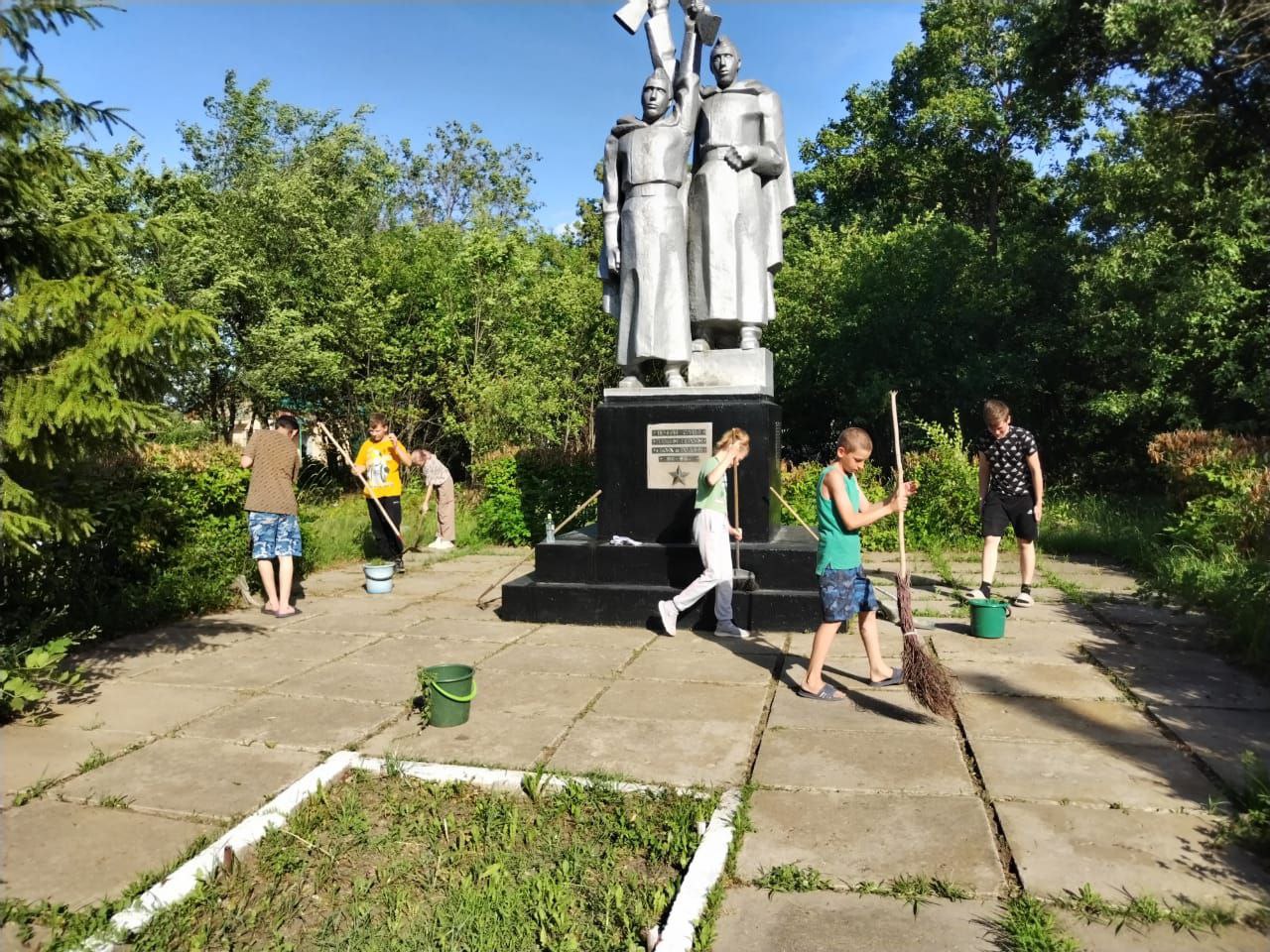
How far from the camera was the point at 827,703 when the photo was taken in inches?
174

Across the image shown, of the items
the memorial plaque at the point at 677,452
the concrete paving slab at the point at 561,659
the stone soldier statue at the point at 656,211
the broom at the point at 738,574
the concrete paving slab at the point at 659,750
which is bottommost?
the concrete paving slab at the point at 659,750

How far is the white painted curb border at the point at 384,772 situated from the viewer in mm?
2395

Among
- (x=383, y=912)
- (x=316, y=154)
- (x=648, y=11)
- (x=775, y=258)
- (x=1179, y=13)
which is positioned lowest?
(x=383, y=912)

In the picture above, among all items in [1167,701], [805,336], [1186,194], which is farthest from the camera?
[805,336]

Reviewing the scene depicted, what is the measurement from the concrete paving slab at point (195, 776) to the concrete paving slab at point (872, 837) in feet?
6.44

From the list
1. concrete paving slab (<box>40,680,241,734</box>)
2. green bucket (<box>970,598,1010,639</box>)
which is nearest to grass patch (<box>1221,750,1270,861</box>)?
green bucket (<box>970,598,1010,639</box>)

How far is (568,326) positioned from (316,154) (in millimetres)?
11631

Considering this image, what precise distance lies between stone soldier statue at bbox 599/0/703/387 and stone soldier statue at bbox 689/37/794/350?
16 cm

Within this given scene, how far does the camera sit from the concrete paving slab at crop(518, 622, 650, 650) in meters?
5.83

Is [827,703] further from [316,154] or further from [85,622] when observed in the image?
[316,154]

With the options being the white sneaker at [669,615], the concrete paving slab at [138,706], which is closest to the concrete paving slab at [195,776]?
the concrete paving slab at [138,706]

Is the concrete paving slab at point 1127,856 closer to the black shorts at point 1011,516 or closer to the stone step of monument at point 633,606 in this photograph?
the stone step of monument at point 633,606

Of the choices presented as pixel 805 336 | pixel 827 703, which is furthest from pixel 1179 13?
pixel 827 703

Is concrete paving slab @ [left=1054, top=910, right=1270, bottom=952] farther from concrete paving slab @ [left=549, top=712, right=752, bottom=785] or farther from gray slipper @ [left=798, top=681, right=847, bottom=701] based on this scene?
gray slipper @ [left=798, top=681, right=847, bottom=701]
